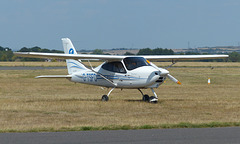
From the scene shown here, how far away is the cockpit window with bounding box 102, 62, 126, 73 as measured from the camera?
66.5 ft

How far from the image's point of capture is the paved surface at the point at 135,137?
946 cm

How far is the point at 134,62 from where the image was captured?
1991 centimetres

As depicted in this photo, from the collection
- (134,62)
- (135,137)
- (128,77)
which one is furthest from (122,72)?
(135,137)

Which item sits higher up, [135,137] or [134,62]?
[134,62]

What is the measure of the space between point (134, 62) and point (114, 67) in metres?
1.12

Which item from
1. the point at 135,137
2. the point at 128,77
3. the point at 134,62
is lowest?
the point at 135,137

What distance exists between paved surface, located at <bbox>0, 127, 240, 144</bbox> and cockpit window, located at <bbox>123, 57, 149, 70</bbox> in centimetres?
873

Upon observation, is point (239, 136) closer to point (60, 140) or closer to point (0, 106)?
point (60, 140)

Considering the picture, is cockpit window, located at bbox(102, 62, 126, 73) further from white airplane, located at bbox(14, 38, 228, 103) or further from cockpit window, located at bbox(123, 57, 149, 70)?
cockpit window, located at bbox(123, 57, 149, 70)

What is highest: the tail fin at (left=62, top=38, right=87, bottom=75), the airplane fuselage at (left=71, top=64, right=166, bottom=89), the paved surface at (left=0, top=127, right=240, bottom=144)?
the tail fin at (left=62, top=38, right=87, bottom=75)

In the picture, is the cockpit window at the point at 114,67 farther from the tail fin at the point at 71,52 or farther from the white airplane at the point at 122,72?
the tail fin at the point at 71,52

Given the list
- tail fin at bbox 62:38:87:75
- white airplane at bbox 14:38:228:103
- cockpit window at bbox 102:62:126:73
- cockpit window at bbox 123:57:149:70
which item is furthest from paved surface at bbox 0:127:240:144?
tail fin at bbox 62:38:87:75

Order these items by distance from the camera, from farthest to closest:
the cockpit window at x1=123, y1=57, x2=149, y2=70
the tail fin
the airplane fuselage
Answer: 1. the tail fin
2. the cockpit window at x1=123, y1=57, x2=149, y2=70
3. the airplane fuselage

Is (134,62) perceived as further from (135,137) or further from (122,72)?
(135,137)
